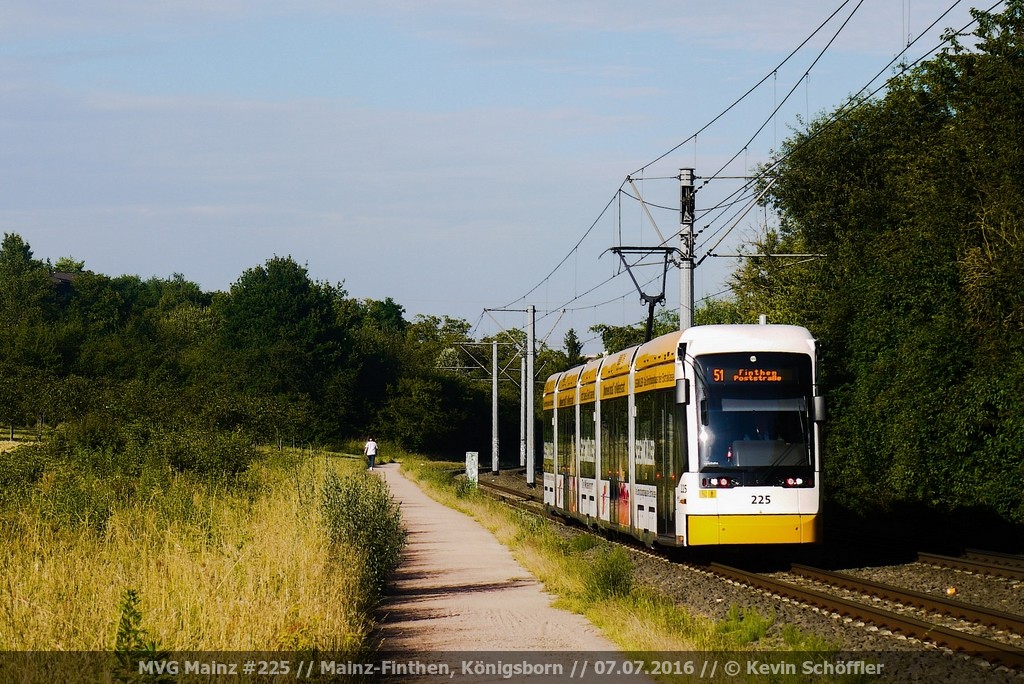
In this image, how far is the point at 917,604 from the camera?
583 inches

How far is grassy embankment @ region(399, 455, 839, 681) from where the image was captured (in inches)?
436

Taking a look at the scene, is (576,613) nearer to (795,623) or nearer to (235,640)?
(795,623)

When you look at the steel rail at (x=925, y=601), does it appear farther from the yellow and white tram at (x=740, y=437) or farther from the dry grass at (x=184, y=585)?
the dry grass at (x=184, y=585)

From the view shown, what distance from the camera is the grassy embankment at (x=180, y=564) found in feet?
32.1

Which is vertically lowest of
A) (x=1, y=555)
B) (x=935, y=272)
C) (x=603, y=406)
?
(x=1, y=555)

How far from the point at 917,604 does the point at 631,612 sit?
4.00 meters

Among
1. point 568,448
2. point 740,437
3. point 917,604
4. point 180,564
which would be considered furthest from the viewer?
point 568,448

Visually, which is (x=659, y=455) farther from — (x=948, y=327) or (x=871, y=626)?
(x=948, y=327)

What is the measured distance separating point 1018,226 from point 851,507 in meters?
7.30

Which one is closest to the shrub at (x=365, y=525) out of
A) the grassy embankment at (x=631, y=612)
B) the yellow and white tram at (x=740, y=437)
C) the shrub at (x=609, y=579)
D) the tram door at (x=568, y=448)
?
the grassy embankment at (x=631, y=612)

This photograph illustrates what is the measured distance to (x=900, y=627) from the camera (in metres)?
12.9

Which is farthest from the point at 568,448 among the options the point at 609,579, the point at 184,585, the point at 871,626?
the point at 184,585

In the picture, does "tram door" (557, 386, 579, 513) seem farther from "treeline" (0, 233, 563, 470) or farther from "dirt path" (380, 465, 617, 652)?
"treeline" (0, 233, 563, 470)

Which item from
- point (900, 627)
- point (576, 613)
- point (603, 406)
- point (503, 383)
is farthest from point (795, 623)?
point (503, 383)
